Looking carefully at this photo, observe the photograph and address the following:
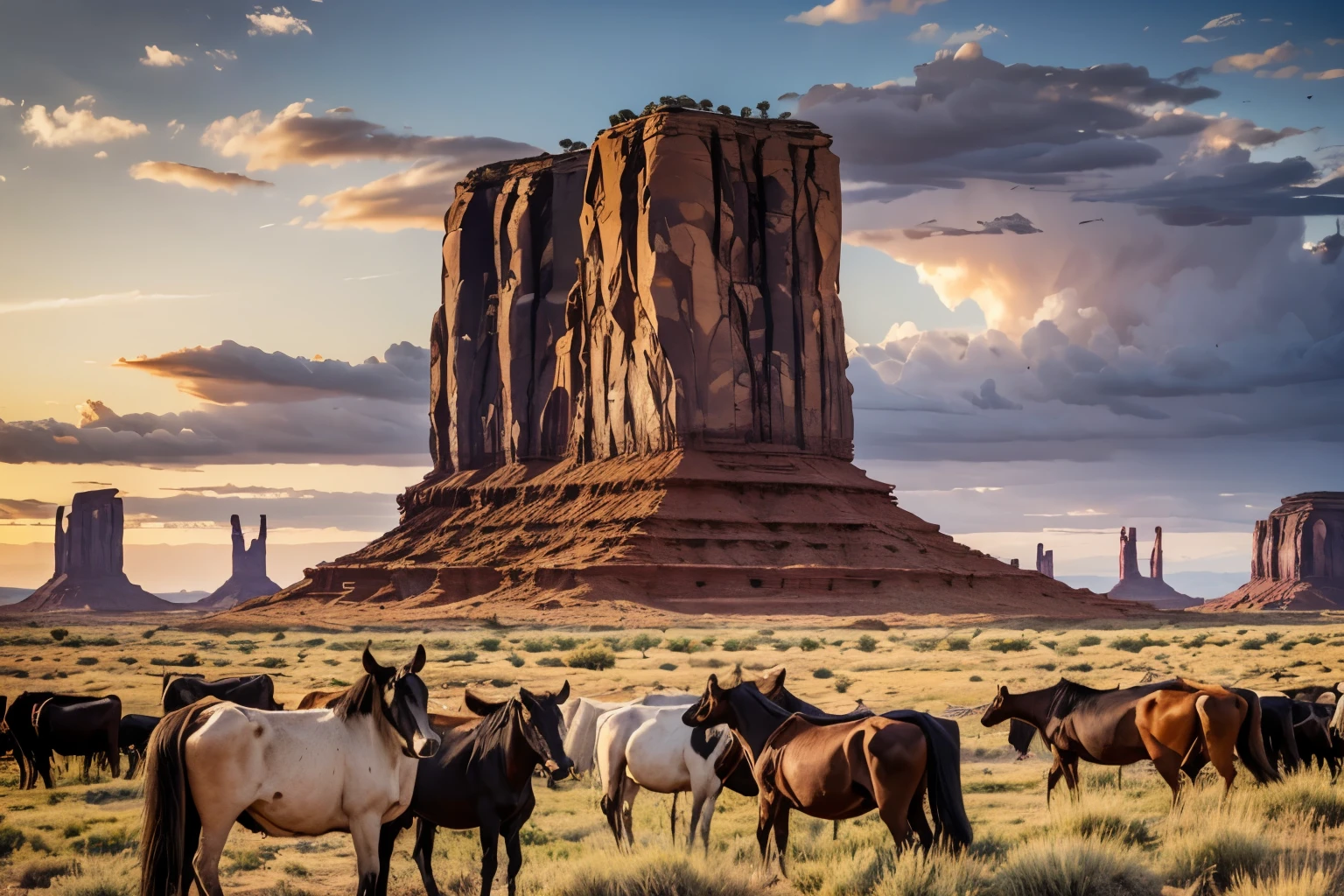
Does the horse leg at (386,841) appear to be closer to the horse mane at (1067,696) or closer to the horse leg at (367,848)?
the horse leg at (367,848)

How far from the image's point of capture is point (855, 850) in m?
14.4

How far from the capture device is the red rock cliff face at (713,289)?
87.6 m

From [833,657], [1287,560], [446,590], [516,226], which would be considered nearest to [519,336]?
[516,226]

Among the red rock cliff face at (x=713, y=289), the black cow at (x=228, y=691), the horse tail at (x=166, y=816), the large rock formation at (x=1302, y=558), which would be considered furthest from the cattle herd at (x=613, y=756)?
the large rock formation at (x=1302, y=558)

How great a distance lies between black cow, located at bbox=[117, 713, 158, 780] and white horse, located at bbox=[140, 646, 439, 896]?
11.5 metres

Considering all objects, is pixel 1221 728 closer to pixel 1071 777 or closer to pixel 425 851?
pixel 1071 777

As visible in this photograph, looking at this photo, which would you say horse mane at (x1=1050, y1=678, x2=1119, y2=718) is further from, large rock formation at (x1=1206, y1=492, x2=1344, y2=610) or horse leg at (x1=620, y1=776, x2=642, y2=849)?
large rock formation at (x1=1206, y1=492, x2=1344, y2=610)

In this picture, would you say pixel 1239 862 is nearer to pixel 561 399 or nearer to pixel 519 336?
pixel 561 399

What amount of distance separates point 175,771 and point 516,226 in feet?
349

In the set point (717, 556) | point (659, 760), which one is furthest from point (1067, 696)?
point (717, 556)

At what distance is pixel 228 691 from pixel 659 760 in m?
6.53

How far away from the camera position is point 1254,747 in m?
15.8

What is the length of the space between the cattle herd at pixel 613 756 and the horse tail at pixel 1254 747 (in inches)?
0.8

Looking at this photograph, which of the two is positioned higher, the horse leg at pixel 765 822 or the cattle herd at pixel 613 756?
the cattle herd at pixel 613 756
